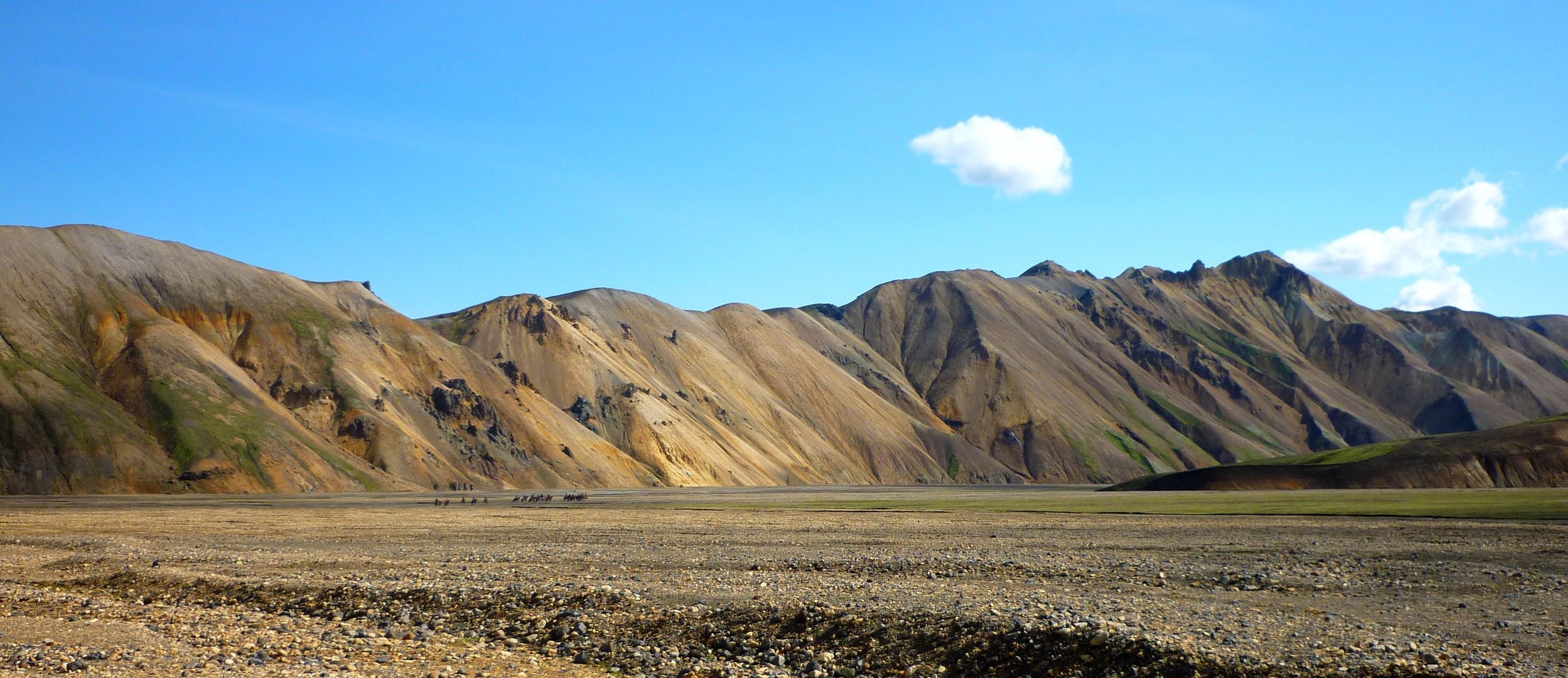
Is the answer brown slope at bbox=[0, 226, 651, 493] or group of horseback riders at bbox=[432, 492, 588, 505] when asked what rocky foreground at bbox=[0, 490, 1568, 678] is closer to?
group of horseback riders at bbox=[432, 492, 588, 505]

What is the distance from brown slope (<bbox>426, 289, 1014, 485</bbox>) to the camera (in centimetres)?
13588

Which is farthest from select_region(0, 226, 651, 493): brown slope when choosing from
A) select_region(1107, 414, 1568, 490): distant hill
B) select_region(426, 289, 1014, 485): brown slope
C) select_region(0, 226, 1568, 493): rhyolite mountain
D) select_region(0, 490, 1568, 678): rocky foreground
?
select_region(1107, 414, 1568, 490): distant hill

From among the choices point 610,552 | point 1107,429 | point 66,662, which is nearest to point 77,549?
point 610,552

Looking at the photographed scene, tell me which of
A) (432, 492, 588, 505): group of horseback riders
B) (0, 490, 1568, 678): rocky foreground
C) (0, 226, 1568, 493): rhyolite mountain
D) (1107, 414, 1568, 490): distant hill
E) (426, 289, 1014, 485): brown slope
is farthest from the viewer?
(426, 289, 1014, 485): brown slope

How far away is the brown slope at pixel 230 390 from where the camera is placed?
84.9 m

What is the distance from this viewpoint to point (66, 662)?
611 inches

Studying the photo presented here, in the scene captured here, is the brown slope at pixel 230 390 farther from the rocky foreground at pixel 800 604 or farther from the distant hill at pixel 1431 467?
the distant hill at pixel 1431 467

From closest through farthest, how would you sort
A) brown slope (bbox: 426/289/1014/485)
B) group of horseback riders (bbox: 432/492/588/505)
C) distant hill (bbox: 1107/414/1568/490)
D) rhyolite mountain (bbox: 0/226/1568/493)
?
group of horseback riders (bbox: 432/492/588/505) < rhyolite mountain (bbox: 0/226/1568/493) < distant hill (bbox: 1107/414/1568/490) < brown slope (bbox: 426/289/1014/485)

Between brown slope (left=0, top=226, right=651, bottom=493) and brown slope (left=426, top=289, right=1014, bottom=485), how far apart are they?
833cm

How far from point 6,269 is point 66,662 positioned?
Result: 10556 cm

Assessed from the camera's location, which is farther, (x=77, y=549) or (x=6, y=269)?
(x=6, y=269)

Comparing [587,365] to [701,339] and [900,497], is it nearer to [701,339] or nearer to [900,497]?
[701,339]

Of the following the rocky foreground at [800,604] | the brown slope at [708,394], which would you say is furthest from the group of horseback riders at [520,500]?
the brown slope at [708,394]

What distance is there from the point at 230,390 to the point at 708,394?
73156 mm
